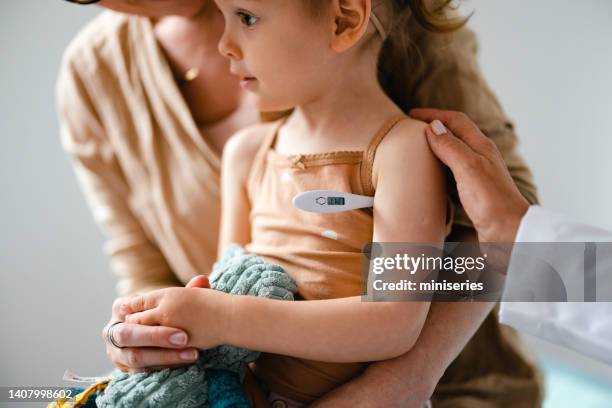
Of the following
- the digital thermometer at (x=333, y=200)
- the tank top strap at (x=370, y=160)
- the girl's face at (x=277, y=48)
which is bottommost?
the digital thermometer at (x=333, y=200)

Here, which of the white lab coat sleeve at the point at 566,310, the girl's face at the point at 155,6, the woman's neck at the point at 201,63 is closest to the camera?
the white lab coat sleeve at the point at 566,310

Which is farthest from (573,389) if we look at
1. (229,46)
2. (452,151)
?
(229,46)

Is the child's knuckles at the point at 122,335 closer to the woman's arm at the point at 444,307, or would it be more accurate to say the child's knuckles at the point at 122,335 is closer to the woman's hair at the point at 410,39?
the woman's arm at the point at 444,307

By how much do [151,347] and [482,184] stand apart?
463 mm

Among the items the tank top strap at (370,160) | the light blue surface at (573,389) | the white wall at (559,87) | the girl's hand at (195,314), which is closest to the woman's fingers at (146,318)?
the girl's hand at (195,314)

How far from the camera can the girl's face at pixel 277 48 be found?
0.76m

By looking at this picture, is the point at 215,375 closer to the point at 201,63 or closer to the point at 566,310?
the point at 566,310

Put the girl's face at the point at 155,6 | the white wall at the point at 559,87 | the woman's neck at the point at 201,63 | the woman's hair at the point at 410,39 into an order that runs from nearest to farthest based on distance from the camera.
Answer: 1. the woman's hair at the point at 410,39
2. the girl's face at the point at 155,6
3. the woman's neck at the point at 201,63
4. the white wall at the point at 559,87

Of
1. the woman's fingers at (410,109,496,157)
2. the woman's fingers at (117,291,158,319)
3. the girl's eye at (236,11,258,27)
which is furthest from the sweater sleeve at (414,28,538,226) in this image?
the woman's fingers at (117,291,158,319)

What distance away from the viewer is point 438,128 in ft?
2.63

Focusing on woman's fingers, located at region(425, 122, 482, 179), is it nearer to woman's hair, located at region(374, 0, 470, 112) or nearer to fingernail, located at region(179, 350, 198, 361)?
woman's hair, located at region(374, 0, 470, 112)

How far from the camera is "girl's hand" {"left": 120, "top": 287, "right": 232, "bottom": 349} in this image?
2.37ft

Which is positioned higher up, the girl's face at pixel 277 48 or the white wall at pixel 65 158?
the girl's face at pixel 277 48

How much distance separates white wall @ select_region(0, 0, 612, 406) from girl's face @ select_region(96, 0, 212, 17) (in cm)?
36
